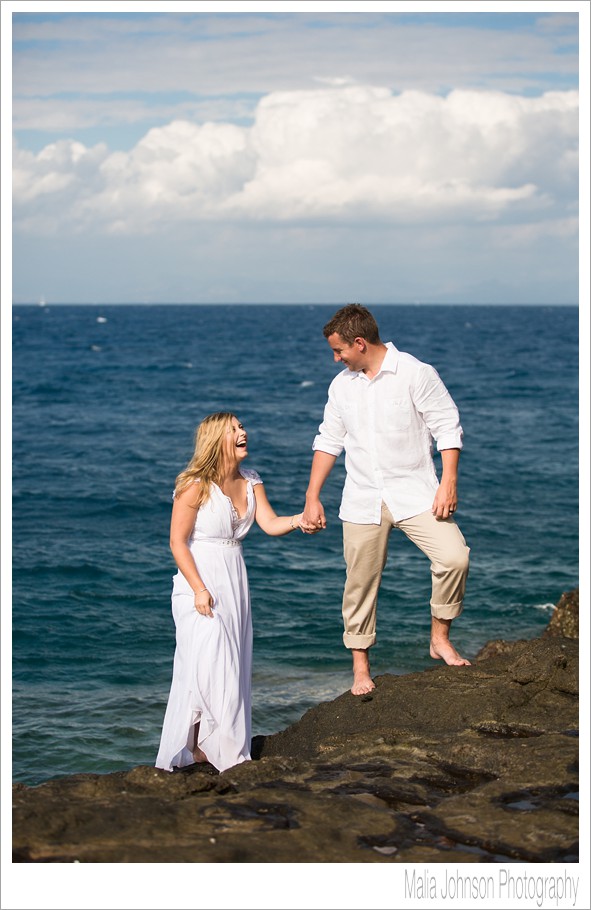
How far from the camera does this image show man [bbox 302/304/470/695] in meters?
6.69

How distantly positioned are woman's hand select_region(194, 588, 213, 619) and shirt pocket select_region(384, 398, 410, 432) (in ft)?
5.58

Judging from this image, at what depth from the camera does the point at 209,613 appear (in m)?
6.07

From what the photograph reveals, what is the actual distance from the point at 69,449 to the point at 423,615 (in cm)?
1840

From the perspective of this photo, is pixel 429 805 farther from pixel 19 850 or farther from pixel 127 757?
pixel 127 757

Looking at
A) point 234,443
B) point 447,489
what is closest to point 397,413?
point 447,489

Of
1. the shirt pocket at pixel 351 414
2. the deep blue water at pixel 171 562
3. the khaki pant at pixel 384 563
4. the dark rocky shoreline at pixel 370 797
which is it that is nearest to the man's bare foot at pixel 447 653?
the khaki pant at pixel 384 563

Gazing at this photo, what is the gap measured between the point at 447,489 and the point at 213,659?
1.88m

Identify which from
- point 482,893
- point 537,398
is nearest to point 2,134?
point 482,893

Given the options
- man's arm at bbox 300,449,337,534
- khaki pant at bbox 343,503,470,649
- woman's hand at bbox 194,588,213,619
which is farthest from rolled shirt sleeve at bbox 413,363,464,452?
woman's hand at bbox 194,588,213,619

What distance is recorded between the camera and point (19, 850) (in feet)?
14.0

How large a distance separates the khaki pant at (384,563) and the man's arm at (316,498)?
0.33m

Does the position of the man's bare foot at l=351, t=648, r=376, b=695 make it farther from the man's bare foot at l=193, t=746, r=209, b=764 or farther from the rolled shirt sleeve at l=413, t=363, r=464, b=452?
the rolled shirt sleeve at l=413, t=363, r=464, b=452

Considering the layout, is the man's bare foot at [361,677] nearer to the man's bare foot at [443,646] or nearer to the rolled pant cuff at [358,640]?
the rolled pant cuff at [358,640]

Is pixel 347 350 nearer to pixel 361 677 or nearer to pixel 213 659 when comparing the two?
pixel 213 659
